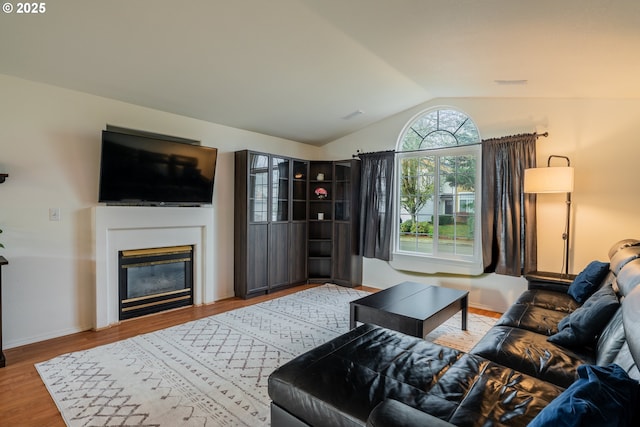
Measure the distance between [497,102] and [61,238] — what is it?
205 inches

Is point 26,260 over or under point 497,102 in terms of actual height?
under

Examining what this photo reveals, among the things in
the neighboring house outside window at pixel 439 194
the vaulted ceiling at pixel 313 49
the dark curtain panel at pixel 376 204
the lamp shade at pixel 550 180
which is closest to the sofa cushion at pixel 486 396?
the vaulted ceiling at pixel 313 49

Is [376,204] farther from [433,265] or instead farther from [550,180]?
[550,180]

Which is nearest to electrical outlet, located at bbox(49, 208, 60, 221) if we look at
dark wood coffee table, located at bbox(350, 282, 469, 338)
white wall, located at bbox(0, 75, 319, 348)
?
white wall, located at bbox(0, 75, 319, 348)

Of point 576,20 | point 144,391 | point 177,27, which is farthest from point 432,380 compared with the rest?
point 177,27

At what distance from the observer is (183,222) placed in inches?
161

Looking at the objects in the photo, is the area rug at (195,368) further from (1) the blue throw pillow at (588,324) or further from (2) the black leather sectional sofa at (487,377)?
(1) the blue throw pillow at (588,324)

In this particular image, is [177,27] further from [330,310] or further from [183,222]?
[330,310]

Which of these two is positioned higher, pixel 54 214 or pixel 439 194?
pixel 439 194

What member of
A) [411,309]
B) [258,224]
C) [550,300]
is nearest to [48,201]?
[258,224]

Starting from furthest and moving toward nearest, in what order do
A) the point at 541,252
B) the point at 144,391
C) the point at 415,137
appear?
the point at 415,137, the point at 541,252, the point at 144,391

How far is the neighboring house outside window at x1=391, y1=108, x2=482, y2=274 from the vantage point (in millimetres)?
4543

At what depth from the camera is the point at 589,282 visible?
284 cm

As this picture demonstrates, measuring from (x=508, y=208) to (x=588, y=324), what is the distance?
2279mm
